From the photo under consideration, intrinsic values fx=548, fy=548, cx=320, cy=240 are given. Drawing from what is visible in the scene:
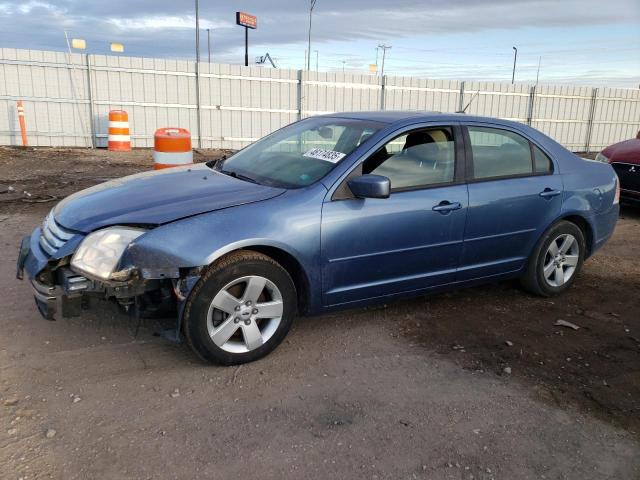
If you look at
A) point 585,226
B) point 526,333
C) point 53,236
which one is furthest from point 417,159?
point 53,236

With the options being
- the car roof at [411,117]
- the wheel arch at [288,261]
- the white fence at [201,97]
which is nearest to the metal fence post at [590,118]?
the white fence at [201,97]

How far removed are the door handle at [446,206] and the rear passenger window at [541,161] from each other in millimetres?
1037

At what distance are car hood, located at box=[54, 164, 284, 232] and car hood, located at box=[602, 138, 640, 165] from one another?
6.66m

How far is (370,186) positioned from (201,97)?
13449 mm

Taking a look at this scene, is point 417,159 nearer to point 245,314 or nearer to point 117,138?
point 245,314

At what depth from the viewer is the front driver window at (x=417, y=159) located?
3861 millimetres

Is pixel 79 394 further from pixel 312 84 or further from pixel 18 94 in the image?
pixel 312 84

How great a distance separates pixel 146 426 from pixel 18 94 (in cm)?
1390

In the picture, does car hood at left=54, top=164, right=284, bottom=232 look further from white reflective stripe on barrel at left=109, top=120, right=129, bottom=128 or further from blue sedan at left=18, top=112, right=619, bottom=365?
white reflective stripe on barrel at left=109, top=120, right=129, bottom=128

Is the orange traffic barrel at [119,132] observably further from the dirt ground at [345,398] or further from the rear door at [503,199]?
the rear door at [503,199]

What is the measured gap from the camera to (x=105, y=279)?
10.1ft

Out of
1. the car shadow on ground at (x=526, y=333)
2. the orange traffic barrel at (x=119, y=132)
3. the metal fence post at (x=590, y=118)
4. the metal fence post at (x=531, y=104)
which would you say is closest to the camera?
the car shadow on ground at (x=526, y=333)

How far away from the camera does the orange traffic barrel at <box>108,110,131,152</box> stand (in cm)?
1385

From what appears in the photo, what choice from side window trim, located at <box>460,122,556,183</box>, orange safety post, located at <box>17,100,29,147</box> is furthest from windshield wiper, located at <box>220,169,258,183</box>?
orange safety post, located at <box>17,100,29,147</box>
